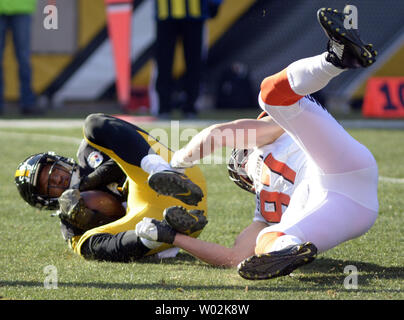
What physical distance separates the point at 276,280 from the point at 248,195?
7.46ft

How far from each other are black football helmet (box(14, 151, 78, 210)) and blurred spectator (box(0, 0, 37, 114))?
6.00m

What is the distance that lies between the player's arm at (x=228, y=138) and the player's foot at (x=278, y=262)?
20.0 inches

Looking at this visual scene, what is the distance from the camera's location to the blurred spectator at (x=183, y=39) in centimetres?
945

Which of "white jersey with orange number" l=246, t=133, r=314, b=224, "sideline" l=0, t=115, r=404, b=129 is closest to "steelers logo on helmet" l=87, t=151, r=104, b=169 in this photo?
"white jersey with orange number" l=246, t=133, r=314, b=224

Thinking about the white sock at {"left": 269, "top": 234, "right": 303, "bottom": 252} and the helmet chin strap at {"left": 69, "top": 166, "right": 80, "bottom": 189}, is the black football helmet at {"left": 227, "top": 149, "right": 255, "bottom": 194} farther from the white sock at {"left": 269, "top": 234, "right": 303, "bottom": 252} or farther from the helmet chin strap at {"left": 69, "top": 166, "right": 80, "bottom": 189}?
the helmet chin strap at {"left": 69, "top": 166, "right": 80, "bottom": 189}

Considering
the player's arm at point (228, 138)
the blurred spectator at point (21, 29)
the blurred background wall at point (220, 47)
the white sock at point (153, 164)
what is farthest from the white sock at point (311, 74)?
the blurred background wall at point (220, 47)

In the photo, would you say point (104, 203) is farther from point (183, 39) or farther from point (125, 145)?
point (183, 39)

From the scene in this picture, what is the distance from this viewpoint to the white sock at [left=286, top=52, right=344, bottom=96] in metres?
3.08

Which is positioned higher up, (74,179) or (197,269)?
(74,179)

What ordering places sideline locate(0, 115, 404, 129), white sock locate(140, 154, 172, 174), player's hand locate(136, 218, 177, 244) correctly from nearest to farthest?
white sock locate(140, 154, 172, 174), player's hand locate(136, 218, 177, 244), sideline locate(0, 115, 404, 129)

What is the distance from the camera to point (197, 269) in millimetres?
3689

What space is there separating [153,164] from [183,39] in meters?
6.31

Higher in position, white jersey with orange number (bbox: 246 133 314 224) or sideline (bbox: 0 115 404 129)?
white jersey with orange number (bbox: 246 133 314 224)

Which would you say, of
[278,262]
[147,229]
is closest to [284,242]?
[278,262]
